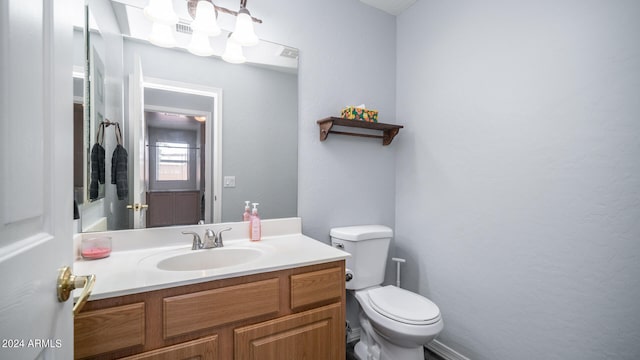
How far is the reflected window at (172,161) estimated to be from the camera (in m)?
1.45

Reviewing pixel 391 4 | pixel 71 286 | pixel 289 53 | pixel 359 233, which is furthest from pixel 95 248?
pixel 391 4

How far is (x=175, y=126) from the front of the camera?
4.82 ft

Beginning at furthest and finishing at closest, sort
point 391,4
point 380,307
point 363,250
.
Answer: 1. point 391,4
2. point 363,250
3. point 380,307

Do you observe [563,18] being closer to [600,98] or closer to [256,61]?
[600,98]

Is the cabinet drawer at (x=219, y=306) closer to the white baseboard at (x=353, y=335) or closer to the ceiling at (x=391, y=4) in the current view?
the white baseboard at (x=353, y=335)

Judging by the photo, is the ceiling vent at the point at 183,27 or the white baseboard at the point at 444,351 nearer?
the ceiling vent at the point at 183,27

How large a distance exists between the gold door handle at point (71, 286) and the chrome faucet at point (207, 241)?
796mm

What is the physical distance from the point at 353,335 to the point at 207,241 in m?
1.30

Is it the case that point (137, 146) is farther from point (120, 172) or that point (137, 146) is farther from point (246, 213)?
point (246, 213)

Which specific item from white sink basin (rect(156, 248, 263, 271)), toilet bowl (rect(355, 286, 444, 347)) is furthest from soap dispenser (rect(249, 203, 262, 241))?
toilet bowl (rect(355, 286, 444, 347))

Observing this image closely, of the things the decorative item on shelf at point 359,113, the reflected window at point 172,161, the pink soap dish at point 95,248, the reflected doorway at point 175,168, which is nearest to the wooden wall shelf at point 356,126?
the decorative item on shelf at point 359,113

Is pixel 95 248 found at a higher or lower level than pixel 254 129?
lower

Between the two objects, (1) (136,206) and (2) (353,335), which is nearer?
(1) (136,206)

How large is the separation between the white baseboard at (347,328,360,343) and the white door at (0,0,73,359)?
67.2 inches
